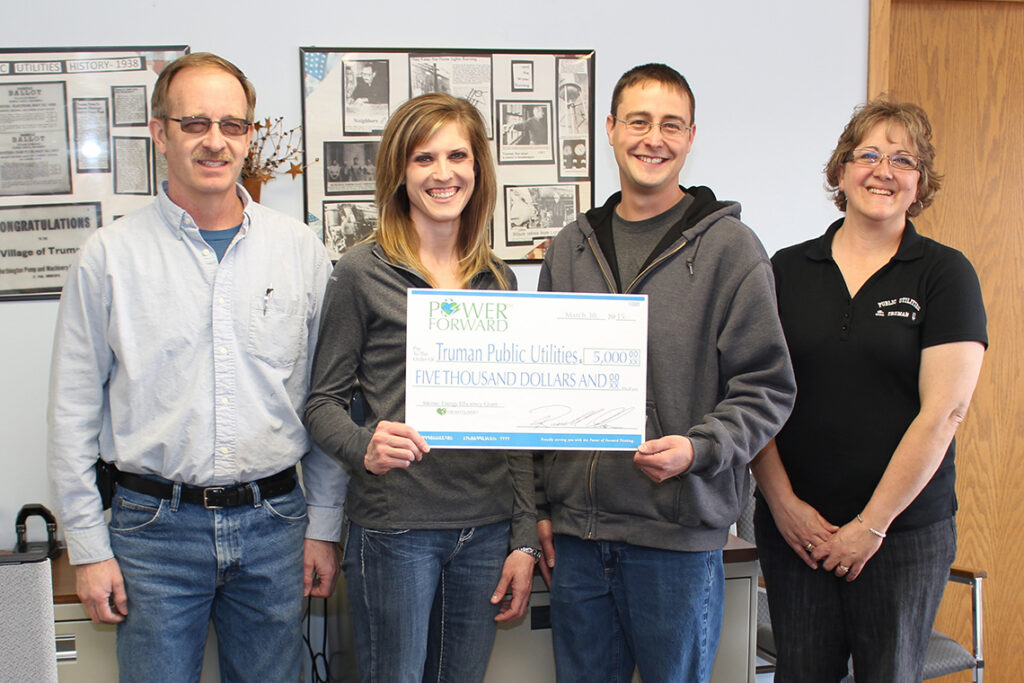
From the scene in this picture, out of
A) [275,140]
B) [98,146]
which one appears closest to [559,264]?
[275,140]

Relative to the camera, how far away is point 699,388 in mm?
1543

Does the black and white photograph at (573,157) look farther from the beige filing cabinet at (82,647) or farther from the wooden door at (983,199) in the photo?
the beige filing cabinet at (82,647)

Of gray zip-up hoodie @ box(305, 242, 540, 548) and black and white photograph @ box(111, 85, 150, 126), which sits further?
black and white photograph @ box(111, 85, 150, 126)

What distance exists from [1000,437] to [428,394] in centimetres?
256

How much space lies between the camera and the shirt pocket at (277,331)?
5.15ft

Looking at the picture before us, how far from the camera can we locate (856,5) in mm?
2844

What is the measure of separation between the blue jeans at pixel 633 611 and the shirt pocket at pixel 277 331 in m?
0.69

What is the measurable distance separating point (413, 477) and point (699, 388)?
0.60m

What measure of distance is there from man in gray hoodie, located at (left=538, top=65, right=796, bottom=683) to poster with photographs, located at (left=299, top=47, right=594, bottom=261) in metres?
1.06

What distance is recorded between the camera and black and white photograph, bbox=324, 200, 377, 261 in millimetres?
2602

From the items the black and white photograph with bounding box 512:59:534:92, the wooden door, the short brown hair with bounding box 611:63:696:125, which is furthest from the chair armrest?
the black and white photograph with bounding box 512:59:534:92

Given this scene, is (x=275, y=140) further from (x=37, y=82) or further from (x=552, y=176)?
(x=552, y=176)

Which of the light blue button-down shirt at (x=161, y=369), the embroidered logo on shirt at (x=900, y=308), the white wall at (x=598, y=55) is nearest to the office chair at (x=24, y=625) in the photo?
the light blue button-down shirt at (x=161, y=369)

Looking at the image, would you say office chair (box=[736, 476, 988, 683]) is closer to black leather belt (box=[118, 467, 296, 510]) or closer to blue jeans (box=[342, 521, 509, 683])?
blue jeans (box=[342, 521, 509, 683])
